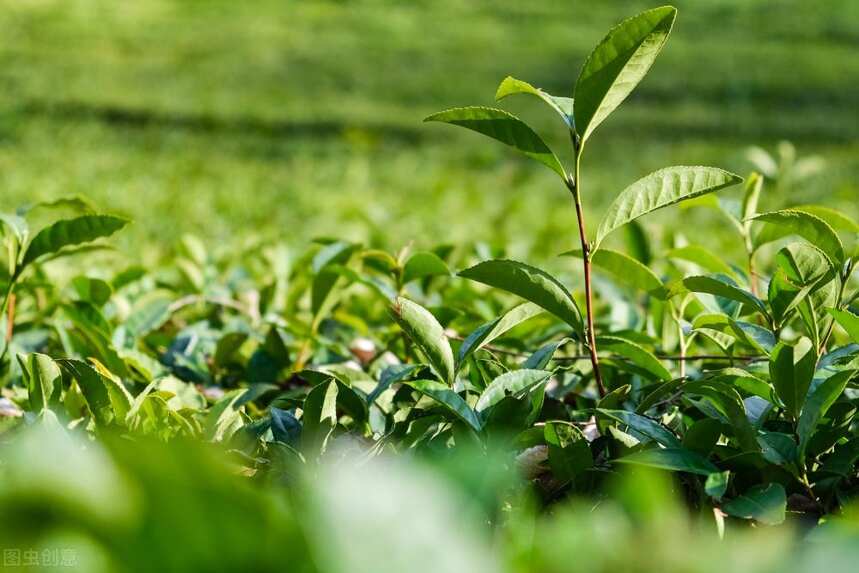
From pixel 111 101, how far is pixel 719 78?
6451mm

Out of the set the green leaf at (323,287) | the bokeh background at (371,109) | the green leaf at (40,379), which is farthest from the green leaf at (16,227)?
the bokeh background at (371,109)

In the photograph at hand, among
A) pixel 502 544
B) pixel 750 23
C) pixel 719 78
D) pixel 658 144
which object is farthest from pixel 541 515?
pixel 750 23

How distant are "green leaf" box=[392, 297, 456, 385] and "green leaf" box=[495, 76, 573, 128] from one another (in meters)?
0.20

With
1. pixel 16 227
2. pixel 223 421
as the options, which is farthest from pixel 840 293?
pixel 16 227

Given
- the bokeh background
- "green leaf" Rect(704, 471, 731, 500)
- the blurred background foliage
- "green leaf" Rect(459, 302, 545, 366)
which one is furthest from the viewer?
the bokeh background

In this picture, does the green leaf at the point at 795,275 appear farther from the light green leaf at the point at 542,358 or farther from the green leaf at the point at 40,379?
the green leaf at the point at 40,379

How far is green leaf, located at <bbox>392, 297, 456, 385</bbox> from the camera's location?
929mm

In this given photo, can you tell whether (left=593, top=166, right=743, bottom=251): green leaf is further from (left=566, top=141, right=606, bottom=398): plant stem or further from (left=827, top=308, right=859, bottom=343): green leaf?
(left=827, top=308, right=859, bottom=343): green leaf

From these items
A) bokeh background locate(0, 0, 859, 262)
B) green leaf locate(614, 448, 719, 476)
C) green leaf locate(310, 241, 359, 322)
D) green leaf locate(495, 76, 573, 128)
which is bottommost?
bokeh background locate(0, 0, 859, 262)

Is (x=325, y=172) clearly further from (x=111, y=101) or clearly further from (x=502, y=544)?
(x=502, y=544)

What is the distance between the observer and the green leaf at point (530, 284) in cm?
93

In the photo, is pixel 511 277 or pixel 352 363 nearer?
pixel 511 277

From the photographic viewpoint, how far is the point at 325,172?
6738 millimetres

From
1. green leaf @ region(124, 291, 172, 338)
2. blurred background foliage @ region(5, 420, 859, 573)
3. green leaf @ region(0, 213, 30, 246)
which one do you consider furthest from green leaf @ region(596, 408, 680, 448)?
green leaf @ region(124, 291, 172, 338)
